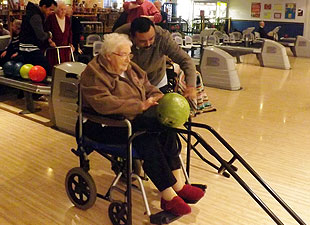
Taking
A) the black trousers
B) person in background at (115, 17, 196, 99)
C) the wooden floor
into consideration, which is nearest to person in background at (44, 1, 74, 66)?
the wooden floor

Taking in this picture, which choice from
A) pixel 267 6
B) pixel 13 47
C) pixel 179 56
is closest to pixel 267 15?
pixel 267 6

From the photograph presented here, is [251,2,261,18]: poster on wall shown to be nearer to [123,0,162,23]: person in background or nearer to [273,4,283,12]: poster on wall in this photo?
[273,4,283,12]: poster on wall

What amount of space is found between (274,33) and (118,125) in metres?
12.4

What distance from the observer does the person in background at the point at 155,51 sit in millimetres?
2664

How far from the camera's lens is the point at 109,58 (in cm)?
239

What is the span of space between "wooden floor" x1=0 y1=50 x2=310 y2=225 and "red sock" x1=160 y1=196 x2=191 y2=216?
26cm

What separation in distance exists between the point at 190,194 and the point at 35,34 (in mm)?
3442

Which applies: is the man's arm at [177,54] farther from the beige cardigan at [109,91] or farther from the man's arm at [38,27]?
the man's arm at [38,27]

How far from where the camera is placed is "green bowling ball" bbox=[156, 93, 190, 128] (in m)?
2.25

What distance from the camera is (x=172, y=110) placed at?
7.36ft

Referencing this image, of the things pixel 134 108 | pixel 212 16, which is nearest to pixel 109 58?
pixel 134 108

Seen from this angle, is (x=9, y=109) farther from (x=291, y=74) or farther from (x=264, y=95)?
(x=291, y=74)

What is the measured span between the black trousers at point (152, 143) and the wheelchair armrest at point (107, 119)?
4.3 inches

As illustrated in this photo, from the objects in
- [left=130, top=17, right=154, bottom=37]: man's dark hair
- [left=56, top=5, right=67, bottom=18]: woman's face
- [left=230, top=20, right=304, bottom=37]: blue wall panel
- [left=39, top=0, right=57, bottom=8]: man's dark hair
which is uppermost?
[left=230, top=20, right=304, bottom=37]: blue wall panel
